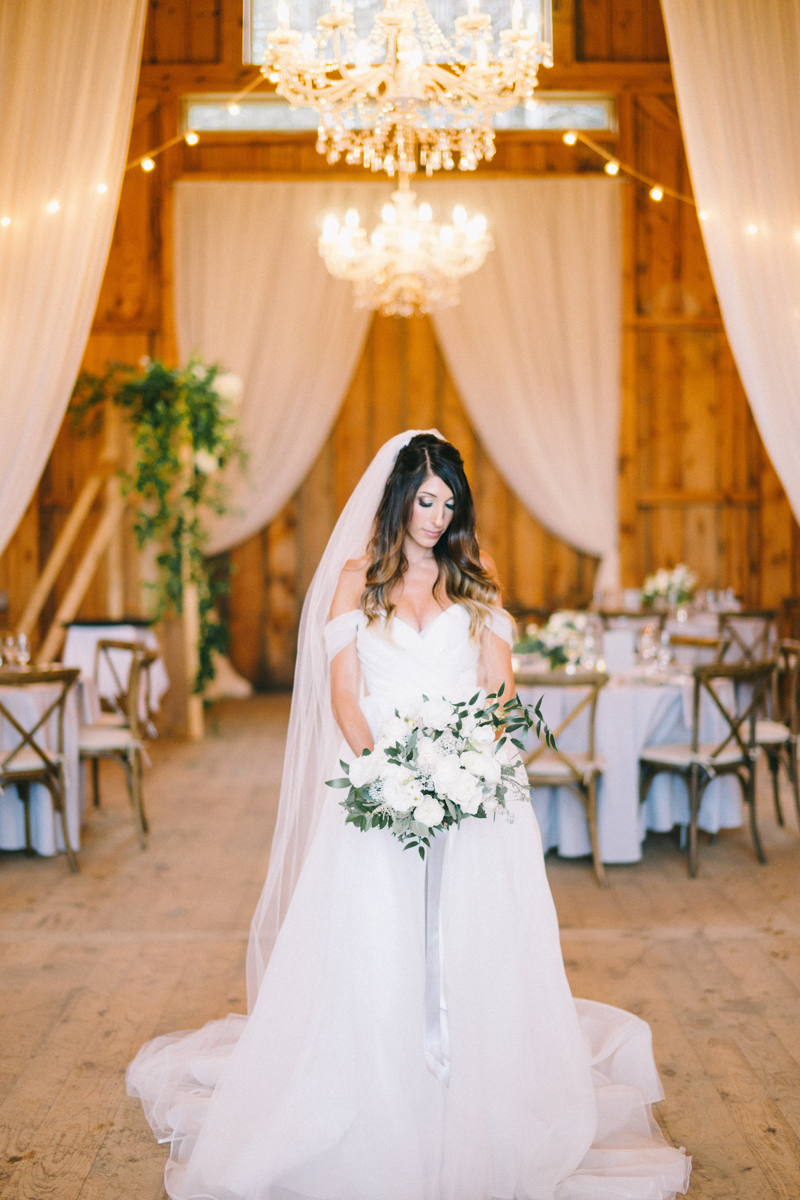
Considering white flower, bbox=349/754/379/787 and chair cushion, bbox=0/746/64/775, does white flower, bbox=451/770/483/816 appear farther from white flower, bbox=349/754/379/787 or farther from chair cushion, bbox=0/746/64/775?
chair cushion, bbox=0/746/64/775

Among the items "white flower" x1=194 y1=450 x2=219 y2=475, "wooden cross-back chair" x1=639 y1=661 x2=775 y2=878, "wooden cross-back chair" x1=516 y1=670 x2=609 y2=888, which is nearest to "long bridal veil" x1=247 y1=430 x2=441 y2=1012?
"wooden cross-back chair" x1=516 y1=670 x2=609 y2=888

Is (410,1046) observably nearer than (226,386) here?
Yes

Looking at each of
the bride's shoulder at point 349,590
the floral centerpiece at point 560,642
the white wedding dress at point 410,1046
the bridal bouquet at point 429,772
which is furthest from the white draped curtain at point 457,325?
the bridal bouquet at point 429,772

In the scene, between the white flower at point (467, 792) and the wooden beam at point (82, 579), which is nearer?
the white flower at point (467, 792)

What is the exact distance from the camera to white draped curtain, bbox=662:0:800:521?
3049 millimetres

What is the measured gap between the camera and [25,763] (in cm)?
449

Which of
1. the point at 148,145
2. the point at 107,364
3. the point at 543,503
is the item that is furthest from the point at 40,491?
the point at 543,503

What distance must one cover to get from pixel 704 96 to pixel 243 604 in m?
6.92

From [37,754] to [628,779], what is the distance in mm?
2557

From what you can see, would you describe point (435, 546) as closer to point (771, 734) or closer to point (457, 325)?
point (771, 734)

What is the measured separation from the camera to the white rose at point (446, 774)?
1.95 meters

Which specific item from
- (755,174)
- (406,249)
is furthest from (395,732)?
(406,249)

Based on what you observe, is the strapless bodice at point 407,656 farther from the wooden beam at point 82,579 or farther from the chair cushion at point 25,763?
the wooden beam at point 82,579

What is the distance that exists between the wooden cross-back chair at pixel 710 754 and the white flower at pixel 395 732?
2645 millimetres
